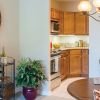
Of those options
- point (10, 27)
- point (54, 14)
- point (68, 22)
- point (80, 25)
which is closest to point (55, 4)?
point (68, 22)

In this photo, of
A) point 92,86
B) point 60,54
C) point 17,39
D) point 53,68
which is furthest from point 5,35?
point 92,86

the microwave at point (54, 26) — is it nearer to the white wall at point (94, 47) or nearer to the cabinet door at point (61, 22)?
the cabinet door at point (61, 22)

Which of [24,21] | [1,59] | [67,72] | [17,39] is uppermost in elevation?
[24,21]

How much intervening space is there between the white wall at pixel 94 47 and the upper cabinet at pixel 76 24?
3.39 meters

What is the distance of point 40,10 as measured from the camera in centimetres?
598

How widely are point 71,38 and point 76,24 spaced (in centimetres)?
61

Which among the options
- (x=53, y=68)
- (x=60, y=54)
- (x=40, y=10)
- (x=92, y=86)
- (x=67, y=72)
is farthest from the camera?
(x=67, y=72)

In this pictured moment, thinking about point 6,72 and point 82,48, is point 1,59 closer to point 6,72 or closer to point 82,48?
point 6,72

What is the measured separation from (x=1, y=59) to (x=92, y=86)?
8.85ft

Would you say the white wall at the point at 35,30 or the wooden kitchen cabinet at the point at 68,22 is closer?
→ the white wall at the point at 35,30

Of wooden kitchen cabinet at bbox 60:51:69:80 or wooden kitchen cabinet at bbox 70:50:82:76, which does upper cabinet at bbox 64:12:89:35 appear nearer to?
wooden kitchen cabinet at bbox 70:50:82:76

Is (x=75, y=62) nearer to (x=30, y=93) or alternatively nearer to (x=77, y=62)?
(x=77, y=62)

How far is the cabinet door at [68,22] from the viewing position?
28.1ft

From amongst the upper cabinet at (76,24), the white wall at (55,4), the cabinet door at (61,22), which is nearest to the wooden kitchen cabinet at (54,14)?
the cabinet door at (61,22)
